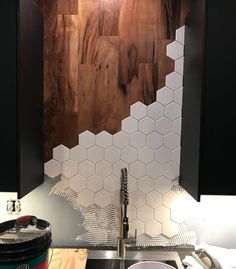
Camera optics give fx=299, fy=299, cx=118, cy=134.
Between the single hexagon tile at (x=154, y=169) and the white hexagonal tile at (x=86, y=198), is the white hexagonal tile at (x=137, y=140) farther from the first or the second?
the white hexagonal tile at (x=86, y=198)

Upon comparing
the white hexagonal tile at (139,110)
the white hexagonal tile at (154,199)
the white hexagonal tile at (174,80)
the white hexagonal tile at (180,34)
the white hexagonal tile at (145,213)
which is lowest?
the white hexagonal tile at (145,213)

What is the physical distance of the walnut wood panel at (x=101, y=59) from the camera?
1636 millimetres

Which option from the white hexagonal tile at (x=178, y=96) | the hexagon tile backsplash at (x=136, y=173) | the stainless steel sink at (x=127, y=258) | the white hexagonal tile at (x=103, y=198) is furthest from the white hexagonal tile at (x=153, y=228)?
the white hexagonal tile at (x=178, y=96)

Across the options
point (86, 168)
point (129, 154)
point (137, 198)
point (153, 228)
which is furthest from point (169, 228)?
point (86, 168)

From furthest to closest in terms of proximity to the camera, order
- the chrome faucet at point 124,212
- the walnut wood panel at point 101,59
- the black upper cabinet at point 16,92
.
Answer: the walnut wood panel at point 101,59 → the chrome faucet at point 124,212 → the black upper cabinet at point 16,92

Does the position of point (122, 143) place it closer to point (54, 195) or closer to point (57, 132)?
point (57, 132)

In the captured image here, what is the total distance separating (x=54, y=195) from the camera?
169 cm

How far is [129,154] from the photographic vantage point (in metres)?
1.67

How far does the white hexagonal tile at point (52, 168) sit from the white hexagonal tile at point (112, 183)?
0.27 meters

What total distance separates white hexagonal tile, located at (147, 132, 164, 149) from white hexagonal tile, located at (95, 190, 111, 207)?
1.20 feet

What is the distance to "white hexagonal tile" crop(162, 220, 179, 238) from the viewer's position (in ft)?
5.53

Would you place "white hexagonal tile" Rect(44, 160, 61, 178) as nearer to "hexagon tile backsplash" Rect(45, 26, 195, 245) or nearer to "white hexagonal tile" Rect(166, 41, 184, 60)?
"hexagon tile backsplash" Rect(45, 26, 195, 245)

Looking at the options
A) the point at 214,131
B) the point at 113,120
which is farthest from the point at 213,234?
the point at 113,120

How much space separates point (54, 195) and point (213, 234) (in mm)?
926
